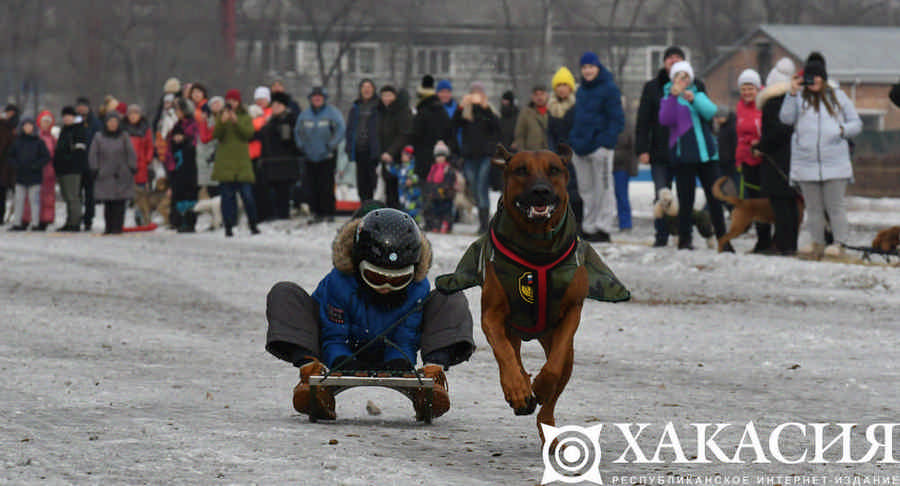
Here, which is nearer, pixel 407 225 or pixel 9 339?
pixel 407 225

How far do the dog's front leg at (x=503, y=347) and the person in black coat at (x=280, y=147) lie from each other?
1669 cm

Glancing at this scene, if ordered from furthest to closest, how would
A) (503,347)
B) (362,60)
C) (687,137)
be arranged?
1. (362,60)
2. (687,137)
3. (503,347)

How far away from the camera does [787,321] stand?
38.1 ft

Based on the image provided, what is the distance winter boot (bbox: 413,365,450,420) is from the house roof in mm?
44739

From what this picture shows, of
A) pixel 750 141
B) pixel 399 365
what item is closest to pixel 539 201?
pixel 399 365

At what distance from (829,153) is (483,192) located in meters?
5.87

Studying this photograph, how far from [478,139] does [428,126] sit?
50.8 inches

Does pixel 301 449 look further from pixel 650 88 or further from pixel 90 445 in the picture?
pixel 650 88

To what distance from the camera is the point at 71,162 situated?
2344 centimetres

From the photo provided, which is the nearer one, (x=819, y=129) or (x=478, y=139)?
(x=819, y=129)

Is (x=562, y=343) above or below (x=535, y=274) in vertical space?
below

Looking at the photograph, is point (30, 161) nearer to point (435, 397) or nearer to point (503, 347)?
point (435, 397)

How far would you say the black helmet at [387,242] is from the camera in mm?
6922

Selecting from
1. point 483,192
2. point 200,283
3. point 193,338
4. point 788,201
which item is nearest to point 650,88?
point 788,201
